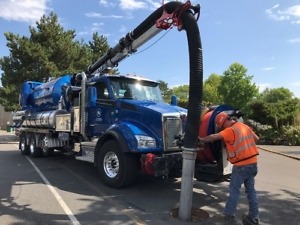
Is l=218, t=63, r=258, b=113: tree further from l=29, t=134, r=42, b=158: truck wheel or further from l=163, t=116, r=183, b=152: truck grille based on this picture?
l=163, t=116, r=183, b=152: truck grille

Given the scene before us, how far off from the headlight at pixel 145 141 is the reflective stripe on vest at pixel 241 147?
7.95 ft

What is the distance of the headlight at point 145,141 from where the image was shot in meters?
8.10

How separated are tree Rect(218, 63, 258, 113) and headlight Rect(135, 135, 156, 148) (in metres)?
54.5

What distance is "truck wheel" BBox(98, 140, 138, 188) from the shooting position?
8.24 metres

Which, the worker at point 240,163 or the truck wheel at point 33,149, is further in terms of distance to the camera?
the truck wheel at point 33,149

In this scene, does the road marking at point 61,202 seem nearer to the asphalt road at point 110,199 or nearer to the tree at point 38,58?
the asphalt road at point 110,199

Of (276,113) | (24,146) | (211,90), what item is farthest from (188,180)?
(211,90)

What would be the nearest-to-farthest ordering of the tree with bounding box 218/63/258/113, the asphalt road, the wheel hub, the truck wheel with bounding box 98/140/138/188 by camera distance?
the asphalt road → the truck wheel with bounding box 98/140/138/188 → the wheel hub → the tree with bounding box 218/63/258/113

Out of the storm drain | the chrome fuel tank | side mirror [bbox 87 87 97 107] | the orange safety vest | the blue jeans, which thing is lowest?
the storm drain

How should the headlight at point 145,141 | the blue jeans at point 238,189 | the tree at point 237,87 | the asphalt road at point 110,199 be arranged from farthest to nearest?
the tree at point 237,87 < the headlight at point 145,141 < the asphalt road at point 110,199 < the blue jeans at point 238,189

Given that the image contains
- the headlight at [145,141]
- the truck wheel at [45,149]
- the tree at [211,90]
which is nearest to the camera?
the headlight at [145,141]

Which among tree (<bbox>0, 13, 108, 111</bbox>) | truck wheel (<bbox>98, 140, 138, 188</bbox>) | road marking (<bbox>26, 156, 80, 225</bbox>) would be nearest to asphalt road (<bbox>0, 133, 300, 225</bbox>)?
road marking (<bbox>26, 156, 80, 225</bbox>)

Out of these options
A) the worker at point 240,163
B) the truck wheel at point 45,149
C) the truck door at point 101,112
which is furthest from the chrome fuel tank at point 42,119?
the worker at point 240,163

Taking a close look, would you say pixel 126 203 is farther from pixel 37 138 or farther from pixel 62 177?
pixel 37 138
